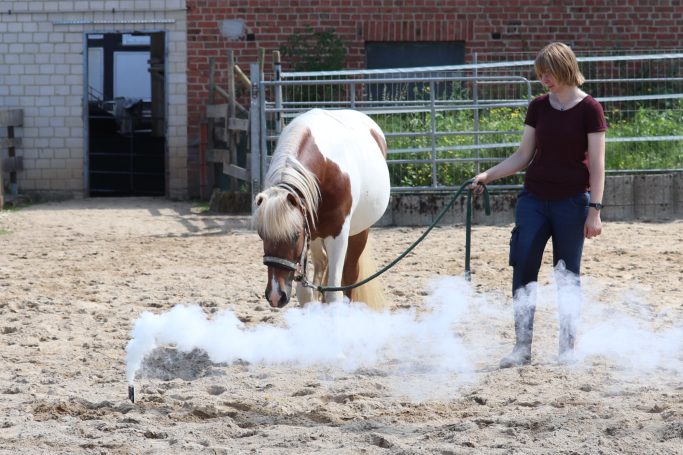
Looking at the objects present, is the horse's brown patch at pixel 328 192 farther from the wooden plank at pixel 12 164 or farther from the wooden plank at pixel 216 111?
the wooden plank at pixel 12 164

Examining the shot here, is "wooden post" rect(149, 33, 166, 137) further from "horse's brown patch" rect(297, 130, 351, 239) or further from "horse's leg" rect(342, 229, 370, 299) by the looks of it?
"horse's brown patch" rect(297, 130, 351, 239)

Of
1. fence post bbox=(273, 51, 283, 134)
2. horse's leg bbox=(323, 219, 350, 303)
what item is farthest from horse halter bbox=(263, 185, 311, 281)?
fence post bbox=(273, 51, 283, 134)

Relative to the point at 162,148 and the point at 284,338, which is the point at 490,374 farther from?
the point at 162,148

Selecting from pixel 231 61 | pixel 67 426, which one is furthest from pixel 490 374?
pixel 231 61

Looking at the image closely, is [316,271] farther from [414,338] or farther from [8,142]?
[8,142]

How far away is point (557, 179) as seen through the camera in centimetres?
529

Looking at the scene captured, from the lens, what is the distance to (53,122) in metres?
15.5

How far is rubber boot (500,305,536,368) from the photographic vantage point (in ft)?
17.6

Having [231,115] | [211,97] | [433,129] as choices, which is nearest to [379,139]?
[433,129]

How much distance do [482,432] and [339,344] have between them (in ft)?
5.43

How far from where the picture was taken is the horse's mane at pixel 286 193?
513 centimetres

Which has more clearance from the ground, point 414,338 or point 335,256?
point 335,256

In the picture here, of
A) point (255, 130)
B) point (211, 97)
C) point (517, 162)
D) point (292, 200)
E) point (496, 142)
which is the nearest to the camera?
point (292, 200)

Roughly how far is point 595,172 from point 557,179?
19 cm
